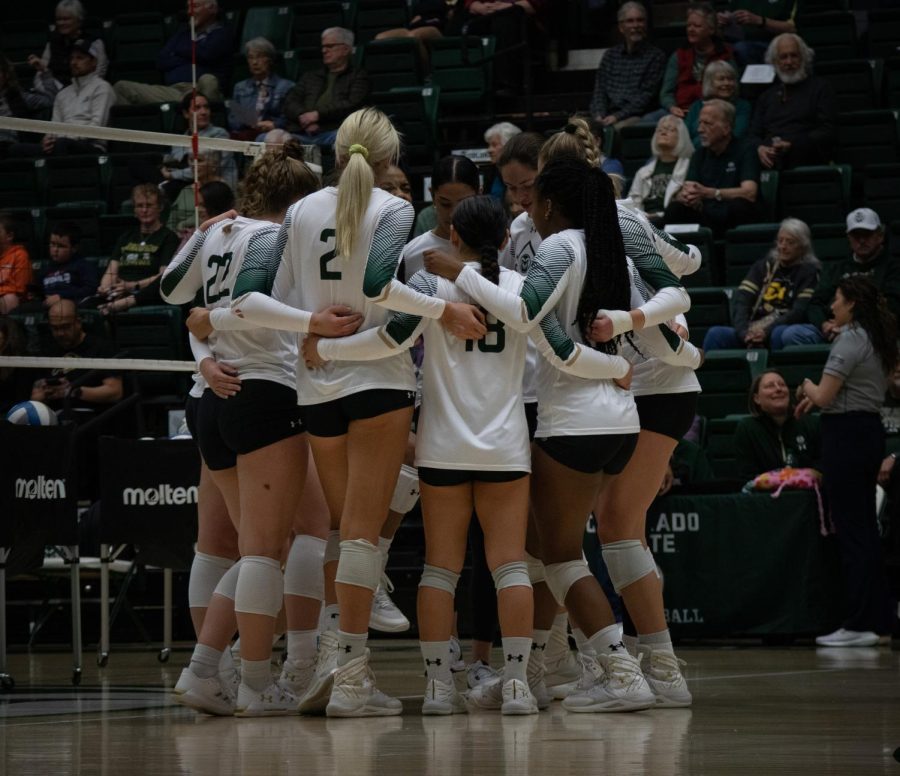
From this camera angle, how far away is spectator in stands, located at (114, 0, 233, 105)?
14.0 metres

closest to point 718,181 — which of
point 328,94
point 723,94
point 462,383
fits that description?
point 723,94

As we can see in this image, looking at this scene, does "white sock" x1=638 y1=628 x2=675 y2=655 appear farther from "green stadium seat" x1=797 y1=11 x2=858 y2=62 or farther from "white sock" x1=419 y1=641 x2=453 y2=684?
"green stadium seat" x1=797 y1=11 x2=858 y2=62

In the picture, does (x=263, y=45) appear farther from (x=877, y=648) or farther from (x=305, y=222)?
(x=305, y=222)

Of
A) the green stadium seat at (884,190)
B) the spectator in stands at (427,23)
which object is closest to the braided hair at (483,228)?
the green stadium seat at (884,190)

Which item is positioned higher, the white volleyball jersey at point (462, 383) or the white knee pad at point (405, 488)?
the white volleyball jersey at point (462, 383)

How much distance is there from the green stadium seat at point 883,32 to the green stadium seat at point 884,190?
176cm

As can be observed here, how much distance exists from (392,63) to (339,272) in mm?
8751

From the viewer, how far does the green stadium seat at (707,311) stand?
10.4 metres

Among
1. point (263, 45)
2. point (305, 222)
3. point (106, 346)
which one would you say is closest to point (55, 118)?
point (263, 45)

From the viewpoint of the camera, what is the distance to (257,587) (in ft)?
16.0

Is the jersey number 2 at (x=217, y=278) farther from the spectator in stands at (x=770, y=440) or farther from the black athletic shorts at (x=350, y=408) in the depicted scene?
the spectator in stands at (x=770, y=440)

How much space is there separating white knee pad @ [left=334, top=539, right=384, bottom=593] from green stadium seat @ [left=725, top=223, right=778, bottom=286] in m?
6.37

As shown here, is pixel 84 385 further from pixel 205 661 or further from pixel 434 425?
pixel 434 425

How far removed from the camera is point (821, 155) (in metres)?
11.3
